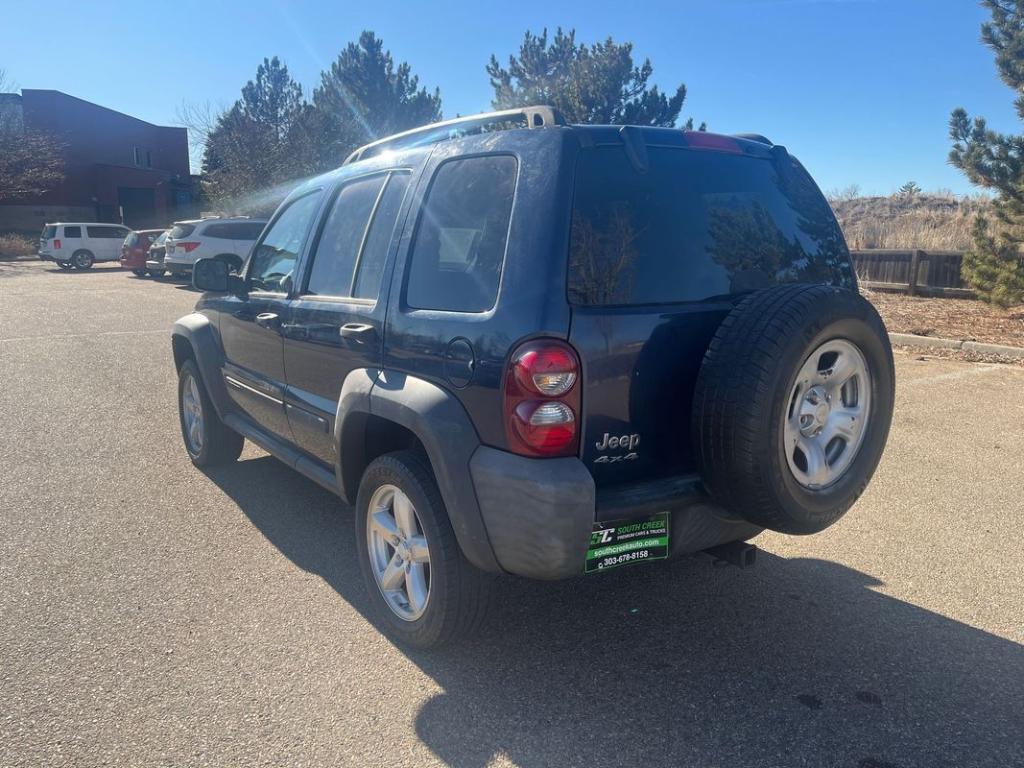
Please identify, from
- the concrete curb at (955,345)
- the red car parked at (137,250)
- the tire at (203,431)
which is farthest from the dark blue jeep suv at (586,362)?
the red car parked at (137,250)

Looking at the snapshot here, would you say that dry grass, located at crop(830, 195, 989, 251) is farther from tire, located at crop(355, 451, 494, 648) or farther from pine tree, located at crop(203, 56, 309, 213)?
pine tree, located at crop(203, 56, 309, 213)

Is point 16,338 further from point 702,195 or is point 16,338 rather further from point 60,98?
point 60,98

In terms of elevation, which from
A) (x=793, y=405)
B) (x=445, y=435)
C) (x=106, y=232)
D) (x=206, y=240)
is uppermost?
(x=106, y=232)

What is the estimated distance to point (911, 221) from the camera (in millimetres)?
29766

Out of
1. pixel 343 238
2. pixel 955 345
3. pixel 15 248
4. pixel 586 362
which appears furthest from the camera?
pixel 15 248

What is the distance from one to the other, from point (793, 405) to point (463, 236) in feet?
4.50

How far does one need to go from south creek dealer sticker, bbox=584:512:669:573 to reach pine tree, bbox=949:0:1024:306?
36.2ft

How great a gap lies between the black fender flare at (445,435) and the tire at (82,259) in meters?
33.0

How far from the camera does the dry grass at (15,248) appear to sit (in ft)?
126

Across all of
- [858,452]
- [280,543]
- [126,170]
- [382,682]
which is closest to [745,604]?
[858,452]

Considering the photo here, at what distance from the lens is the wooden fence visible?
585 inches

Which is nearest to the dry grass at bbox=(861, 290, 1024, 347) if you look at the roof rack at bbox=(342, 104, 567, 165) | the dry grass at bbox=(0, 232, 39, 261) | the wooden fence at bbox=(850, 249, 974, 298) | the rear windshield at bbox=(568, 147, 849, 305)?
the wooden fence at bbox=(850, 249, 974, 298)

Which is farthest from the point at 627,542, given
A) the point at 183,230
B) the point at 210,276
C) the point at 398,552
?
the point at 183,230

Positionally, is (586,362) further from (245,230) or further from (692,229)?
(245,230)
